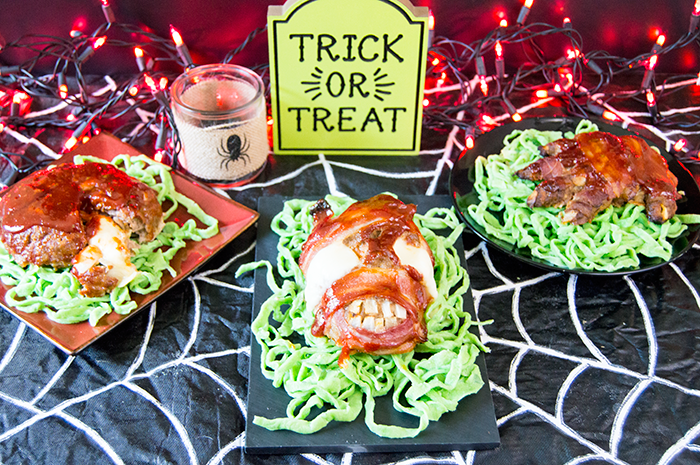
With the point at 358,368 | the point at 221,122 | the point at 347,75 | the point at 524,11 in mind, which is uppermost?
the point at 524,11

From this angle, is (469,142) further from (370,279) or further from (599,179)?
(370,279)

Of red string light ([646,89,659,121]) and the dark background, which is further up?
the dark background

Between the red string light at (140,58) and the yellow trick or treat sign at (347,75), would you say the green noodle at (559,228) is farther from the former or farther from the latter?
the red string light at (140,58)

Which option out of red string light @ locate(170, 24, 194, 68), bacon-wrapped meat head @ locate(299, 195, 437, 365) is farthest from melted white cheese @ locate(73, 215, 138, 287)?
red string light @ locate(170, 24, 194, 68)

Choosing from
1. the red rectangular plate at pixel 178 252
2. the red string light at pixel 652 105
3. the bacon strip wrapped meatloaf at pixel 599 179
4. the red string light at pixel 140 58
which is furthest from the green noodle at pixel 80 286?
the red string light at pixel 652 105

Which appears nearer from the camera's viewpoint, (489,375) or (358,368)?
(358,368)

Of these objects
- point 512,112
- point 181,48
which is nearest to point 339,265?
point 512,112

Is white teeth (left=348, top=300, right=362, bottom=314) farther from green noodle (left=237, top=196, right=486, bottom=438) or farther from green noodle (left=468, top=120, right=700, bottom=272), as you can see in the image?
green noodle (left=468, top=120, right=700, bottom=272)
